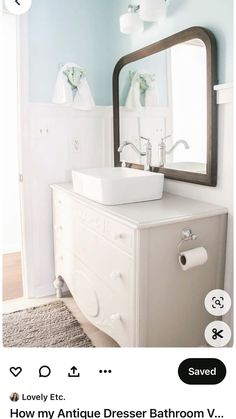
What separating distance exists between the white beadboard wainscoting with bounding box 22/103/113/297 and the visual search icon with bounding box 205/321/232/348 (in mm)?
1243

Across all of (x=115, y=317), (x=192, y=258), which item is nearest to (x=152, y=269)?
(x=192, y=258)

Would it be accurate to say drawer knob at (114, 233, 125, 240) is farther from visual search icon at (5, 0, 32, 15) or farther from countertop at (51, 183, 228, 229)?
visual search icon at (5, 0, 32, 15)

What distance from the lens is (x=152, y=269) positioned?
1008 mm

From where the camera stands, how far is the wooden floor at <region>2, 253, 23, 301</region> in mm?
1776

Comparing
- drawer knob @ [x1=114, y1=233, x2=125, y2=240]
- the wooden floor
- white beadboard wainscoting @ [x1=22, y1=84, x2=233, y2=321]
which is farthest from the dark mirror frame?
the wooden floor

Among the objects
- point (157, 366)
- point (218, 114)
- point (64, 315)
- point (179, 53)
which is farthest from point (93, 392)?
point (179, 53)

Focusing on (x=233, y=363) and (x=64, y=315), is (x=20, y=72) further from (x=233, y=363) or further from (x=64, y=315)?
(x=233, y=363)

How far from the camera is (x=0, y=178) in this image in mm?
699

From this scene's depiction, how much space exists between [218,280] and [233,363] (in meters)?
0.60

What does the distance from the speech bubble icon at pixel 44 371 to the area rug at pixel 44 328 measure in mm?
719

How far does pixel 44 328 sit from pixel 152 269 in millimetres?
721

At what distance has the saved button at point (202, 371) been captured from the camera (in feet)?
1.83

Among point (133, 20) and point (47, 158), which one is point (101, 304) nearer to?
point (47, 158)

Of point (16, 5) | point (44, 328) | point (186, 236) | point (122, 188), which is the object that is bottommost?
point (44, 328)
